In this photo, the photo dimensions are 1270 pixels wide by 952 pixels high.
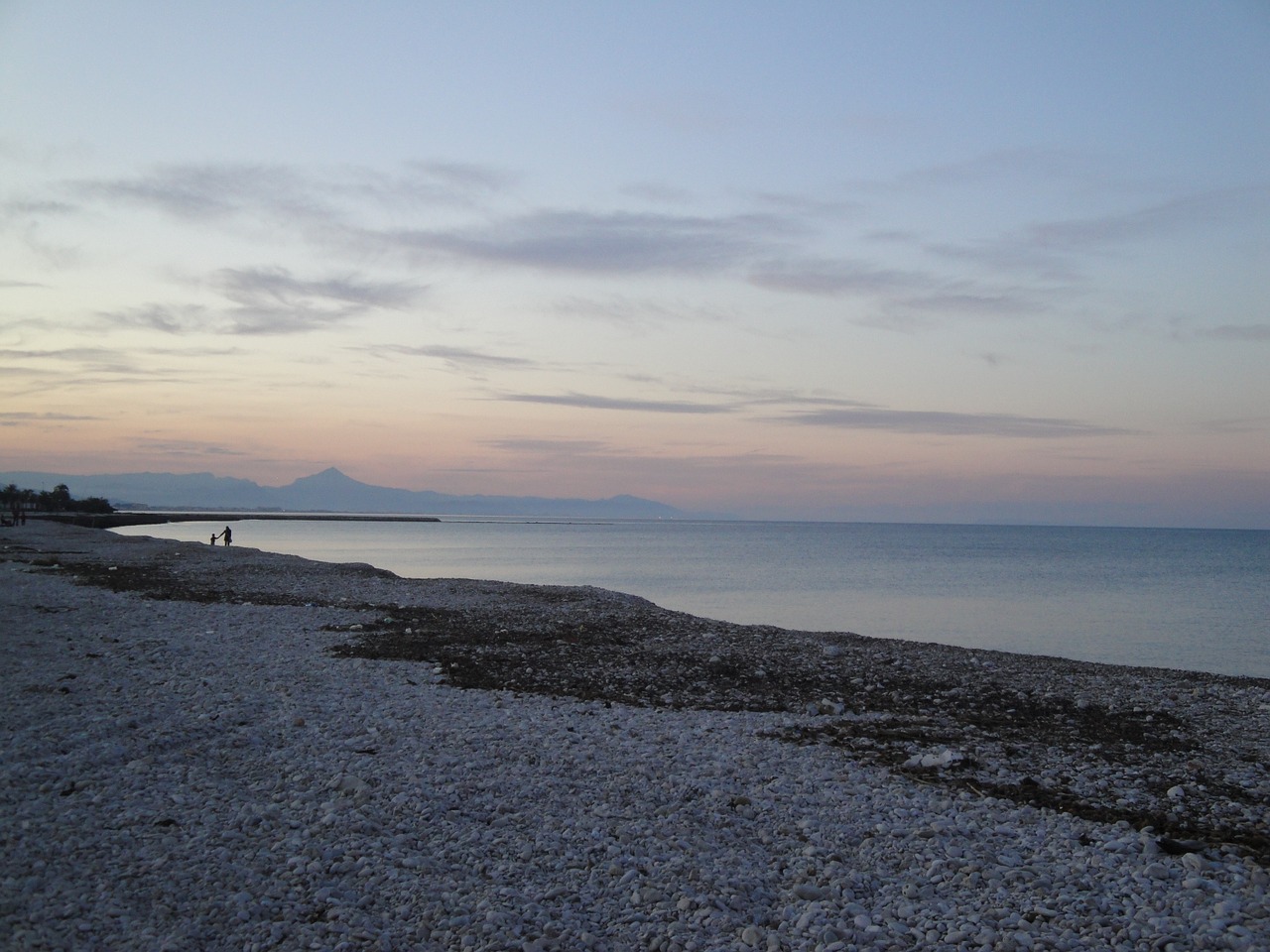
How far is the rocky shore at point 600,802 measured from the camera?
20.3 feet

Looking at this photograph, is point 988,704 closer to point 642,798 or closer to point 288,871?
point 642,798

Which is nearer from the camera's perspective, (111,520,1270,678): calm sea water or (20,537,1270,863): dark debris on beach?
(20,537,1270,863): dark debris on beach

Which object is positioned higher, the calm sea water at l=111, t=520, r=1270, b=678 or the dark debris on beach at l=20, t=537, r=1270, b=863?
the dark debris on beach at l=20, t=537, r=1270, b=863

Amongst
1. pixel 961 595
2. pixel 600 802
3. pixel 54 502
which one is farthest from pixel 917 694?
pixel 54 502

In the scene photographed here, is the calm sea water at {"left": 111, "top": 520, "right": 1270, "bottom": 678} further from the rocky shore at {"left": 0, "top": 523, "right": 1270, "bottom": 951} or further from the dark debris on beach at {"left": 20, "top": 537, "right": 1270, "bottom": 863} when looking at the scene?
the rocky shore at {"left": 0, "top": 523, "right": 1270, "bottom": 951}

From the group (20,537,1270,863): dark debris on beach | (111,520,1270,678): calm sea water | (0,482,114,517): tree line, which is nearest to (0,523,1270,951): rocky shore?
(20,537,1270,863): dark debris on beach

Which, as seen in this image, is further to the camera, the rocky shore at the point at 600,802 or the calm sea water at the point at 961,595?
the calm sea water at the point at 961,595

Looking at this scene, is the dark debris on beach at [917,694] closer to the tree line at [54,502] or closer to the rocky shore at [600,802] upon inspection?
the rocky shore at [600,802]

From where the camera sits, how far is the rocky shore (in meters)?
6.19

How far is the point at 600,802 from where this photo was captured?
8477 mm

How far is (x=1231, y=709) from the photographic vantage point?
14.3m

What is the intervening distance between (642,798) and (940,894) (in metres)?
2.93

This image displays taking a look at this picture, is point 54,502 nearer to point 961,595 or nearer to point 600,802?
point 961,595

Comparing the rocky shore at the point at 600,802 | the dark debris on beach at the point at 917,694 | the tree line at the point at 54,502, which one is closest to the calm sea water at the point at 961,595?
the dark debris on beach at the point at 917,694
